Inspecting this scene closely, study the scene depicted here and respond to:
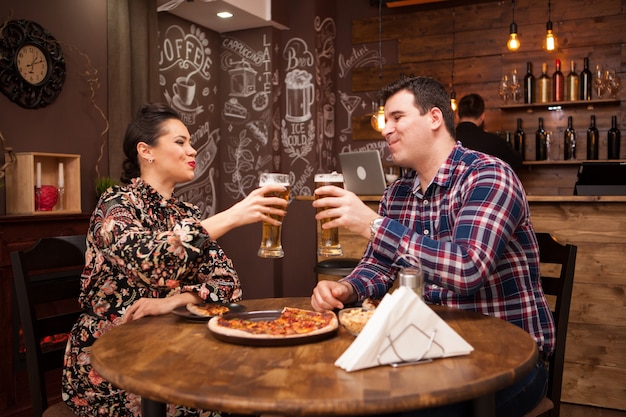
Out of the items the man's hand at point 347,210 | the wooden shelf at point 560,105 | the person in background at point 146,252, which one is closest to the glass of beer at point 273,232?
the person in background at point 146,252

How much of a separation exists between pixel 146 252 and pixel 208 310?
259mm

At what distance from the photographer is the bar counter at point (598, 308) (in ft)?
10.7

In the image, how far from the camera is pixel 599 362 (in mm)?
3301

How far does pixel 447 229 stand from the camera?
1.98 metres

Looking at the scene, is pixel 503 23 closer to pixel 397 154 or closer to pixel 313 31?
pixel 313 31

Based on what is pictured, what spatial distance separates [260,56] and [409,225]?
4133 mm

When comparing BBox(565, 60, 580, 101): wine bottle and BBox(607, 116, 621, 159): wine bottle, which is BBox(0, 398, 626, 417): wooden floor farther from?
BBox(565, 60, 580, 101): wine bottle

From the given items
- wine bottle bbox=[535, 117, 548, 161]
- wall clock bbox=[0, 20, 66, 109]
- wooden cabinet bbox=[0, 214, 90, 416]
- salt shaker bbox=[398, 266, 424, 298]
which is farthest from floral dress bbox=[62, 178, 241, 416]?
wine bottle bbox=[535, 117, 548, 161]

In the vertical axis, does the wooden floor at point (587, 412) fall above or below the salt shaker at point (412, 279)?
below

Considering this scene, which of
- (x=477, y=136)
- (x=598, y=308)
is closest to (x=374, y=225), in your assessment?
(x=598, y=308)

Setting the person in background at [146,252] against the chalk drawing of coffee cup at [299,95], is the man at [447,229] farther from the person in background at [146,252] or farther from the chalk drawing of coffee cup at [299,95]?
the chalk drawing of coffee cup at [299,95]

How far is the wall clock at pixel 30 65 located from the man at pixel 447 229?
8.47ft

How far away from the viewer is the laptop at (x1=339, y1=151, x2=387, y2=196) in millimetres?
4391

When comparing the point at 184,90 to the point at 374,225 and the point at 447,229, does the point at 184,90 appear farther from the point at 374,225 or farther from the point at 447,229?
the point at 374,225
